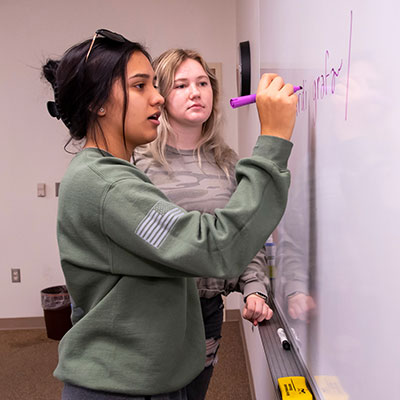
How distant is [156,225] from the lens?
664mm

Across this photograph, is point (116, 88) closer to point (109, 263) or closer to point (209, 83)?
point (109, 263)

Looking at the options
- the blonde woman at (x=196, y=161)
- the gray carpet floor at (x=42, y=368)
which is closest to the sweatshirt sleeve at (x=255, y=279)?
the blonde woman at (x=196, y=161)

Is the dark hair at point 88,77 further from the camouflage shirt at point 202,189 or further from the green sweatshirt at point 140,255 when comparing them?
the camouflage shirt at point 202,189

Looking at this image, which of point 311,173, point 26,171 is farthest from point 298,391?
point 26,171

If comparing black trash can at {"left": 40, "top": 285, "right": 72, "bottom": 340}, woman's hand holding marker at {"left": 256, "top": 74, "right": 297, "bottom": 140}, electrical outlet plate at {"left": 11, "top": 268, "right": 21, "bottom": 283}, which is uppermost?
woman's hand holding marker at {"left": 256, "top": 74, "right": 297, "bottom": 140}

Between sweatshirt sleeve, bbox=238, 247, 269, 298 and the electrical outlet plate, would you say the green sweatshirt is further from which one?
the electrical outlet plate

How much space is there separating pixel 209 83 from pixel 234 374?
1986 mm

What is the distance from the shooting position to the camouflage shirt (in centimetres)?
118

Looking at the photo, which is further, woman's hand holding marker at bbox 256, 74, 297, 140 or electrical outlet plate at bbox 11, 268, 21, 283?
electrical outlet plate at bbox 11, 268, 21, 283

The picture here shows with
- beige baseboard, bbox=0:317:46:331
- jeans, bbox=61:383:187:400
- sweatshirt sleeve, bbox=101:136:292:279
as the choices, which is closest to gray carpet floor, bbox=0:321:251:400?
beige baseboard, bbox=0:317:46:331

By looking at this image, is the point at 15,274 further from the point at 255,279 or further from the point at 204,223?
the point at 204,223

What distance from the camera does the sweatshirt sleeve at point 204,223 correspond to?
2.17 feet

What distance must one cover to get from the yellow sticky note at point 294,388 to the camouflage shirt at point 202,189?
30 cm

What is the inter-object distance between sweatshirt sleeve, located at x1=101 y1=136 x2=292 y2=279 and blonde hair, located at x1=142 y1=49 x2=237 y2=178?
54cm
